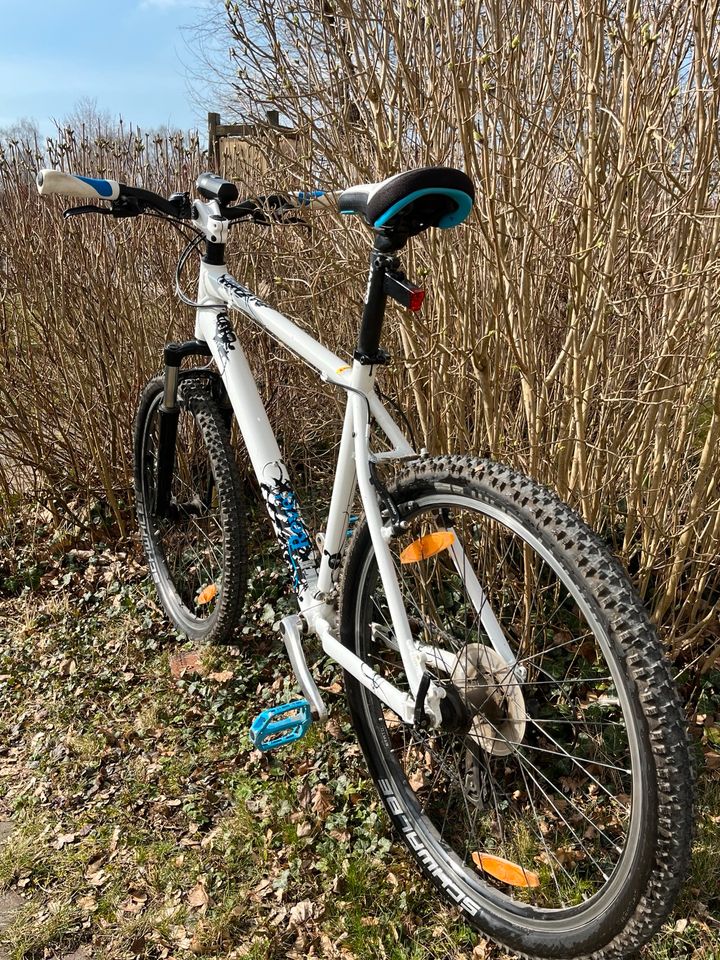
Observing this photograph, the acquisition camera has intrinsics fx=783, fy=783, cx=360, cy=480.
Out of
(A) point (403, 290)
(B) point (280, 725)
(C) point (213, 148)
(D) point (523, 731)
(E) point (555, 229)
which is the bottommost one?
(B) point (280, 725)

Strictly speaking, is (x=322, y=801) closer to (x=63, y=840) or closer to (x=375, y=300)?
(x=63, y=840)

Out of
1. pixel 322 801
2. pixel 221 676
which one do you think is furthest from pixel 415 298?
pixel 221 676

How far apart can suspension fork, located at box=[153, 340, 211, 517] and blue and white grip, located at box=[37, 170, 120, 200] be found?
57 centimetres

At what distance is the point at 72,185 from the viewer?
2459mm

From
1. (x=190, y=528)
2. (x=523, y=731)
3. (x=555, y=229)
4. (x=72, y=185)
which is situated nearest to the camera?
(x=523, y=731)

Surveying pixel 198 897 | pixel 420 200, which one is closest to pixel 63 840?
pixel 198 897

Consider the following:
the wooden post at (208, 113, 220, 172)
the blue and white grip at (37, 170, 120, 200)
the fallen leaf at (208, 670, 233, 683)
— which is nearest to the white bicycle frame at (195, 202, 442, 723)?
the blue and white grip at (37, 170, 120, 200)

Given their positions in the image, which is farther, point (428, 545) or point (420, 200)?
point (428, 545)

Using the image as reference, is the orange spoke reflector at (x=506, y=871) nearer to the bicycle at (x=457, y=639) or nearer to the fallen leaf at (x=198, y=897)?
the bicycle at (x=457, y=639)

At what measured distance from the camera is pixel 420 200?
67.7 inches

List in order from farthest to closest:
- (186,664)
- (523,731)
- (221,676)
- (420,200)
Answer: (186,664), (221,676), (523,731), (420,200)

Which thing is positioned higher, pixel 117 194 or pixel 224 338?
pixel 117 194

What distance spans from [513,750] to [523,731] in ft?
0.18

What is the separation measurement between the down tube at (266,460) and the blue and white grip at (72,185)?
1.62 ft
